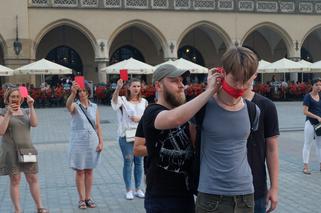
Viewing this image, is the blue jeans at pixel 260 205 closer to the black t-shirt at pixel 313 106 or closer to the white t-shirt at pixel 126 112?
the white t-shirt at pixel 126 112

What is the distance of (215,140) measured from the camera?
9.82 feet

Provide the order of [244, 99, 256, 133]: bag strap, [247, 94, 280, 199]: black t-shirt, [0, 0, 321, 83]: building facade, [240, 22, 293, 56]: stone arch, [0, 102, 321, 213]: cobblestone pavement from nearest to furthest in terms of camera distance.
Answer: [244, 99, 256, 133]: bag strap
[247, 94, 280, 199]: black t-shirt
[0, 102, 321, 213]: cobblestone pavement
[0, 0, 321, 83]: building facade
[240, 22, 293, 56]: stone arch

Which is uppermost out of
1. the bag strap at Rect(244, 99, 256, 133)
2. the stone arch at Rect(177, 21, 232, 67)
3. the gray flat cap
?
the stone arch at Rect(177, 21, 232, 67)

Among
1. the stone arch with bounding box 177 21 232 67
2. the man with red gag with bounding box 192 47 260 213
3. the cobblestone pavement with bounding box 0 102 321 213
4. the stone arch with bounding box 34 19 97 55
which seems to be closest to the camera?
the man with red gag with bounding box 192 47 260 213

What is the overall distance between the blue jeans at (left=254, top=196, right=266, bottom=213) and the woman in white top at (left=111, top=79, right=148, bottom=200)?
3.39m

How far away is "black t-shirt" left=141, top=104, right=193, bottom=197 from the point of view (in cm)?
325

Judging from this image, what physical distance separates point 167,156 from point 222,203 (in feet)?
1.61

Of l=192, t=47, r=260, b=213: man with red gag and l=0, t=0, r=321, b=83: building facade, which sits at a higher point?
l=0, t=0, r=321, b=83: building facade

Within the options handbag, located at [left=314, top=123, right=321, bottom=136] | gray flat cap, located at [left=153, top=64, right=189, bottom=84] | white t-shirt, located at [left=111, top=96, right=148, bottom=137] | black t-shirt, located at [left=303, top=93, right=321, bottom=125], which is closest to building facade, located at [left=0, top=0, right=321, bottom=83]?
black t-shirt, located at [left=303, top=93, right=321, bottom=125]

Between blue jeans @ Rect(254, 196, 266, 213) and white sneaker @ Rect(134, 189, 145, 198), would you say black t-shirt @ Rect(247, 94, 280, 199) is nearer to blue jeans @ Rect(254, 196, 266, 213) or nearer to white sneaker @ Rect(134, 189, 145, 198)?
blue jeans @ Rect(254, 196, 266, 213)

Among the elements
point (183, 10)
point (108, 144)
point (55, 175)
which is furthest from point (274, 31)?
point (55, 175)

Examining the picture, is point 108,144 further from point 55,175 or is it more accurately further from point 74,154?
point 74,154

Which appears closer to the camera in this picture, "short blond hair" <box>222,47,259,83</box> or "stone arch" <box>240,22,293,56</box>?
"short blond hair" <box>222,47,259,83</box>

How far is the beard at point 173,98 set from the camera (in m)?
3.30
